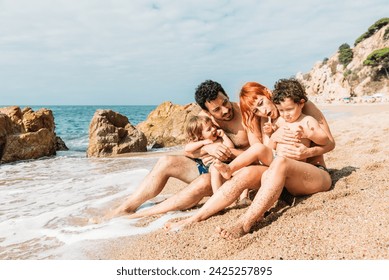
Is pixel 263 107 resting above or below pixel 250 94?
below

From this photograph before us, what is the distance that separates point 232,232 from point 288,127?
1244 mm

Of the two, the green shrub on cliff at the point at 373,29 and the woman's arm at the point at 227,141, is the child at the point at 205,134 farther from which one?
the green shrub on cliff at the point at 373,29

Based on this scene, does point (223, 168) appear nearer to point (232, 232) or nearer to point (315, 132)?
point (232, 232)

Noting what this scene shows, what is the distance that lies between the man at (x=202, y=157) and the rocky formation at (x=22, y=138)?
24.3 feet

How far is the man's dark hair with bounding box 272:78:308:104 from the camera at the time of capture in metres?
3.60

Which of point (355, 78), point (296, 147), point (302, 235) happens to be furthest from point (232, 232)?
point (355, 78)

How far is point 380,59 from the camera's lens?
5141cm

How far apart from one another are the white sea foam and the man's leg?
0.94 ft

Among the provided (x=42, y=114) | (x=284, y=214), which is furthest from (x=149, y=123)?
(x=284, y=214)

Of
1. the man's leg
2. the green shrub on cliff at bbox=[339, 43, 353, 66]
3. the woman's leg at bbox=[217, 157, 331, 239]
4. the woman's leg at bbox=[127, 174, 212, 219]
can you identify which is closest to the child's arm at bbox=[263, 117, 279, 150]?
the woman's leg at bbox=[217, 157, 331, 239]

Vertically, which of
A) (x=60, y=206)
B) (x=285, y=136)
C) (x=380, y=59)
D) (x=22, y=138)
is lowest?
(x=60, y=206)

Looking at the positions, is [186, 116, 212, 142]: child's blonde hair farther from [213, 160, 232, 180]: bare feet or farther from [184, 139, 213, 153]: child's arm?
[213, 160, 232, 180]: bare feet

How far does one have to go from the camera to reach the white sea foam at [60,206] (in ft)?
12.1

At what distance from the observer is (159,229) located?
373 cm
